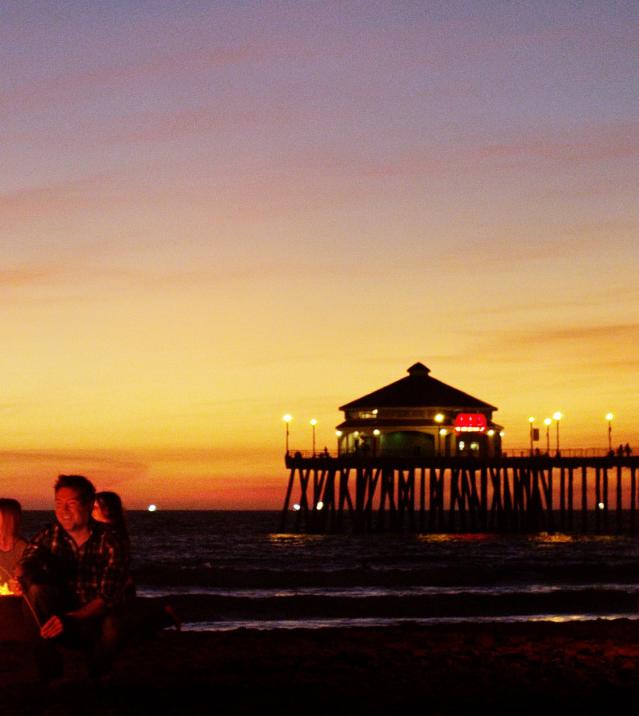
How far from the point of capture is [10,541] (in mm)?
9312

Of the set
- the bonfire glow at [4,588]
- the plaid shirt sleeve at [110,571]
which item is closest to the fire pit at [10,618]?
the bonfire glow at [4,588]

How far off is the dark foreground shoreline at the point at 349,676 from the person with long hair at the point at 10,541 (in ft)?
1.50

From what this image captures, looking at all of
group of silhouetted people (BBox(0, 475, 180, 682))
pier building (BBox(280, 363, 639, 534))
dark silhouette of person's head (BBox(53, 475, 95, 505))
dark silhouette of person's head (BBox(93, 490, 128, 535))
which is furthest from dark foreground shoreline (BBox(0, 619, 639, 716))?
pier building (BBox(280, 363, 639, 534))

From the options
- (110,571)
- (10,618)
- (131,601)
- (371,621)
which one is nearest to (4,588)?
(10,618)

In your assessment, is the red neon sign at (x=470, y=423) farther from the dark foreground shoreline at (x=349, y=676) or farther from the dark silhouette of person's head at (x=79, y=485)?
the dark silhouette of person's head at (x=79, y=485)

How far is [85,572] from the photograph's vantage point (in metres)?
7.97

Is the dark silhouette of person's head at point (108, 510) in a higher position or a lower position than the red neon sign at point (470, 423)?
lower

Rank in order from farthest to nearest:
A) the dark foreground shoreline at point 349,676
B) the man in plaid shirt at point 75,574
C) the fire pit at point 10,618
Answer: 1. the fire pit at point 10,618
2. the dark foreground shoreline at point 349,676
3. the man in plaid shirt at point 75,574

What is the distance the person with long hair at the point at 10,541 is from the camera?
9.20 m

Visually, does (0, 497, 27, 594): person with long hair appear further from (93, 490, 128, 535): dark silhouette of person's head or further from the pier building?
the pier building

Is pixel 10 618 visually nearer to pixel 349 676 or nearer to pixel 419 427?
pixel 349 676

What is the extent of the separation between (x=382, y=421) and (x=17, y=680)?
6700cm

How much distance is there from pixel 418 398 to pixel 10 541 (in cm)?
6910

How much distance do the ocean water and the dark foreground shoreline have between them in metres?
6.80
